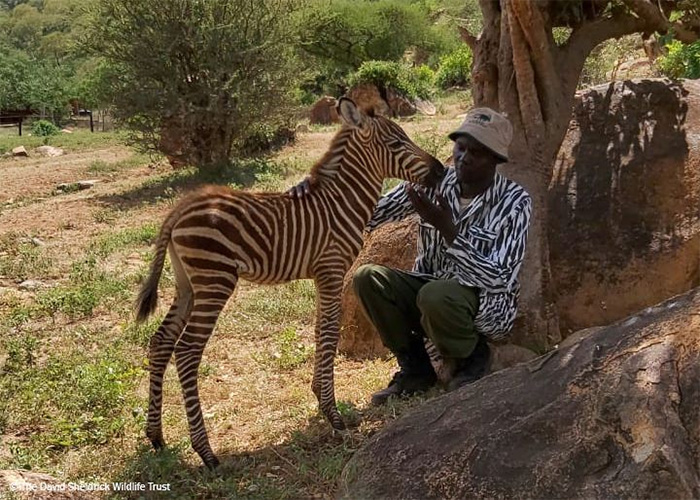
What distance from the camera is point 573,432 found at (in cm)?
234

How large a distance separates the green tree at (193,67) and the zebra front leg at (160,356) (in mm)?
10568

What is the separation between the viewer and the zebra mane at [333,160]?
175 inches

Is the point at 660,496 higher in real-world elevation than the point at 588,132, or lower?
lower

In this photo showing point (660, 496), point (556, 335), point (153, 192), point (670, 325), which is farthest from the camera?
point (153, 192)

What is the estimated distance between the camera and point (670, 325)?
8.08 ft

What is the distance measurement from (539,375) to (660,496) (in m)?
0.72

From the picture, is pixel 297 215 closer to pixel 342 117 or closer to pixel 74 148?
pixel 342 117

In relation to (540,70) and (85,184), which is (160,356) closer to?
(540,70)

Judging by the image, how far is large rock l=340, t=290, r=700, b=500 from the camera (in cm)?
215

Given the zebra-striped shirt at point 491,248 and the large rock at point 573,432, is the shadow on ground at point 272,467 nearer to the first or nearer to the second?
the zebra-striped shirt at point 491,248

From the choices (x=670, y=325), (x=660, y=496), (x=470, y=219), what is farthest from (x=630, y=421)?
(x=470, y=219)

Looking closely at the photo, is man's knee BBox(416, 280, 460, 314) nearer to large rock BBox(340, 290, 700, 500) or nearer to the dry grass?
the dry grass

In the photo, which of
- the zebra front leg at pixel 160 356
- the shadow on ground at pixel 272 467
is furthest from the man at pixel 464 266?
the zebra front leg at pixel 160 356

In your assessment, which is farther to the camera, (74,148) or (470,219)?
(74,148)
